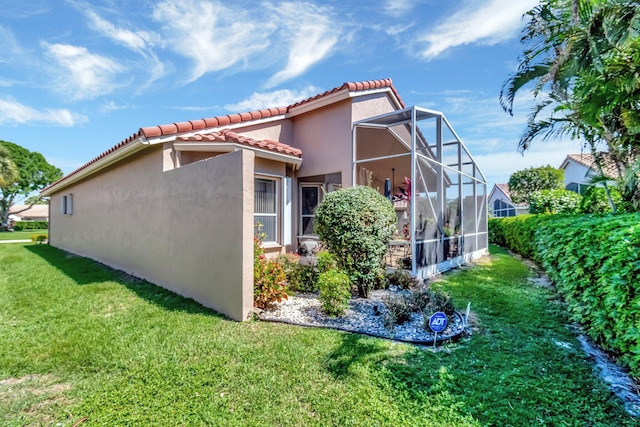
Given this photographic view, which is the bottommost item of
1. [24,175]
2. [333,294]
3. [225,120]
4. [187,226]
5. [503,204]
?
[333,294]

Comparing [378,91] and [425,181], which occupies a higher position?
[378,91]

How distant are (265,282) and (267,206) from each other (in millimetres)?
4501

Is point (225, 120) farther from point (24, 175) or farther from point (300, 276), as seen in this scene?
point (24, 175)

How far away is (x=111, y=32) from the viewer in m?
10.4

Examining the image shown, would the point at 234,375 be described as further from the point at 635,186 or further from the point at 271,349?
the point at 635,186

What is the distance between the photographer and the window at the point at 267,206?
32.8 feet

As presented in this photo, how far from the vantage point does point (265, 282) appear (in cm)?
621

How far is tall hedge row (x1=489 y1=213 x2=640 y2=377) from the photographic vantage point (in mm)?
3711

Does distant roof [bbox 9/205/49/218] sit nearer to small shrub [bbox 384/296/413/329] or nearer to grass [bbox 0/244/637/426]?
grass [bbox 0/244/637/426]

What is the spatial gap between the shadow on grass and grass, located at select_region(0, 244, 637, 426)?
0.19 meters

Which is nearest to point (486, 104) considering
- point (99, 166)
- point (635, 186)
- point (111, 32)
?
point (635, 186)

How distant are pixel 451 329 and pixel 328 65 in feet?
38.1

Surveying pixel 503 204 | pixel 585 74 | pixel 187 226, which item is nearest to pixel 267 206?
pixel 187 226

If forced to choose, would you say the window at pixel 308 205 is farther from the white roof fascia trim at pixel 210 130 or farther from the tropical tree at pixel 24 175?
the tropical tree at pixel 24 175
